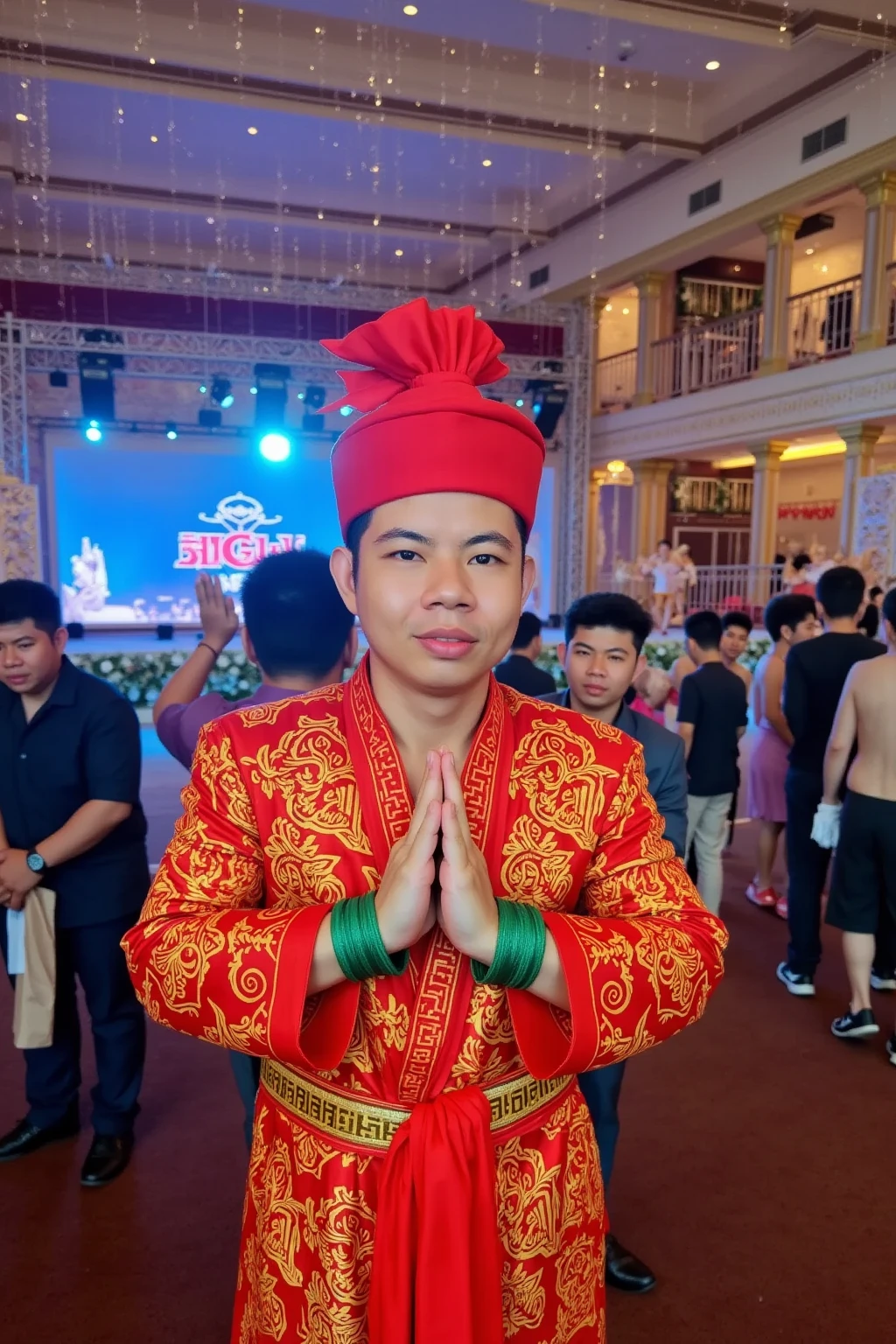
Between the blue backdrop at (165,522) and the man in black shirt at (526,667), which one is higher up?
the blue backdrop at (165,522)

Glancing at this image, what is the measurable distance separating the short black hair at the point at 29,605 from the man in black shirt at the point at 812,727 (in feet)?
8.59

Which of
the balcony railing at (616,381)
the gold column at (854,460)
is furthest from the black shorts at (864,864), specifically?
the balcony railing at (616,381)

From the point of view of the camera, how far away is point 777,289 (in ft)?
35.6

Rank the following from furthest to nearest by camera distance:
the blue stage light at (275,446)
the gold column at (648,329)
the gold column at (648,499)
A: the gold column at (648,499) → the gold column at (648,329) → the blue stage light at (275,446)

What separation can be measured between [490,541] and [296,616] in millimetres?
A: 980

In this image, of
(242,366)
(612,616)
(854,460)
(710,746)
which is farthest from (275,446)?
(612,616)

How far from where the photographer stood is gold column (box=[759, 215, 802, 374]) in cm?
1062

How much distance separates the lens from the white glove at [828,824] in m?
3.07

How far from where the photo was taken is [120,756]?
2.20 metres

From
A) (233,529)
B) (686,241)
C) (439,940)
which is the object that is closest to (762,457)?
(686,241)

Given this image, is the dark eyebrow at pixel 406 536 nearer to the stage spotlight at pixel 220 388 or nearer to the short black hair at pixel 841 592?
the short black hair at pixel 841 592

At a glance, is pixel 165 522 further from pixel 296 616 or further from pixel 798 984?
pixel 296 616

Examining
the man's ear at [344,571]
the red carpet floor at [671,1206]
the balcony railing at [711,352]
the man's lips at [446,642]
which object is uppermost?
the balcony railing at [711,352]

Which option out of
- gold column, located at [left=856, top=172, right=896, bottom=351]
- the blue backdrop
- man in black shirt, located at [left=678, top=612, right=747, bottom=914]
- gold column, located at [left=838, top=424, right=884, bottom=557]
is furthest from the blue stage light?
man in black shirt, located at [left=678, top=612, right=747, bottom=914]
